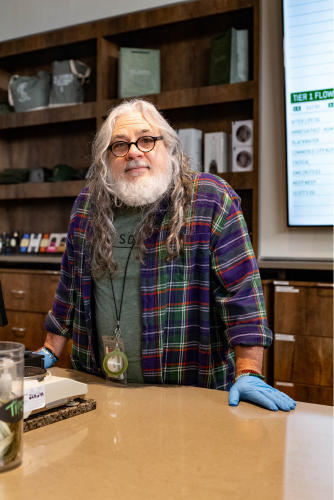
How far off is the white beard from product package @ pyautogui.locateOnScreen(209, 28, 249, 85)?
163 cm

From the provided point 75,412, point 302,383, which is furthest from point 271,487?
point 302,383

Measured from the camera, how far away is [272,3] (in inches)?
111

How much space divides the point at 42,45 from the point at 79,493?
3.63 metres

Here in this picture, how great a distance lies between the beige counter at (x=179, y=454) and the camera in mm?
688

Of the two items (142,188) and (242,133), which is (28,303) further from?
(142,188)

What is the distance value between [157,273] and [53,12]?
9.73ft

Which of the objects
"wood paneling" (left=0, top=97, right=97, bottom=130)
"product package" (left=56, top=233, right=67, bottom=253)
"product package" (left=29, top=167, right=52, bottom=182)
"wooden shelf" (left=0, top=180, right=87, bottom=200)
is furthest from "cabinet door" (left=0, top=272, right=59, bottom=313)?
"wood paneling" (left=0, top=97, right=97, bottom=130)

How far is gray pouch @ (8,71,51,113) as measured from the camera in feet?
12.1

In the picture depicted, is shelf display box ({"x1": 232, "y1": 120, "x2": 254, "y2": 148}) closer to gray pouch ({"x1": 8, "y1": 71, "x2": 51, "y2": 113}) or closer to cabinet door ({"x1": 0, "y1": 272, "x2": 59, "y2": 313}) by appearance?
cabinet door ({"x1": 0, "y1": 272, "x2": 59, "y2": 313})

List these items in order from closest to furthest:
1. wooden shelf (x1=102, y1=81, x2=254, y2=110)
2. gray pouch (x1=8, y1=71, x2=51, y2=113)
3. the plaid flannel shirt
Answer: the plaid flannel shirt → wooden shelf (x1=102, y1=81, x2=254, y2=110) → gray pouch (x1=8, y1=71, x2=51, y2=113)

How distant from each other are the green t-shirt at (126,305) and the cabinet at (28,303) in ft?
5.84

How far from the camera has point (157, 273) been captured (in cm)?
144

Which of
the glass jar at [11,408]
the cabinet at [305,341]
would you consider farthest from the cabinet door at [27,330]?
the glass jar at [11,408]

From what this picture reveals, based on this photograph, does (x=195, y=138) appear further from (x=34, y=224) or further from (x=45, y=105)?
(x=34, y=224)
